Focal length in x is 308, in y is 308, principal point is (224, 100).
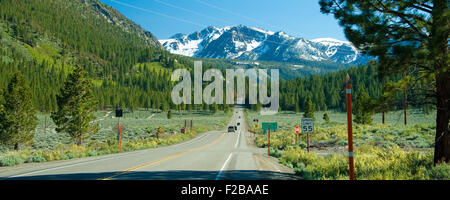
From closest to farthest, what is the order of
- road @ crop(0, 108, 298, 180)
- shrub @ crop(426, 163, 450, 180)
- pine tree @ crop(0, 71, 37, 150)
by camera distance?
shrub @ crop(426, 163, 450, 180)
road @ crop(0, 108, 298, 180)
pine tree @ crop(0, 71, 37, 150)

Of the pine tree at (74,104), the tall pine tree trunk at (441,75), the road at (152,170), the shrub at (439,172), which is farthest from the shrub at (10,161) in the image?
the pine tree at (74,104)

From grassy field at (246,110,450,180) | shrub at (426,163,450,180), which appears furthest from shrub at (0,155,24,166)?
shrub at (426,163,450,180)

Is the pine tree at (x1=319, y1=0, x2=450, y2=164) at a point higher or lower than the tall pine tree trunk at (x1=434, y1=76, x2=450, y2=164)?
higher

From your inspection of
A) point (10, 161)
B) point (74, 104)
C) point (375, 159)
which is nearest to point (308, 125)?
point (375, 159)

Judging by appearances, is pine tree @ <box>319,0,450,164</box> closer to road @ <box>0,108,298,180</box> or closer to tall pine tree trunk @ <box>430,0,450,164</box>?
tall pine tree trunk @ <box>430,0,450,164</box>

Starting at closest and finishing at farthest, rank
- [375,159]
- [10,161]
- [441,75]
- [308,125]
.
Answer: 1. [441,75]
2. [375,159]
3. [10,161]
4. [308,125]

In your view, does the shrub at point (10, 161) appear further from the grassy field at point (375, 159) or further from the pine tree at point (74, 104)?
the pine tree at point (74, 104)

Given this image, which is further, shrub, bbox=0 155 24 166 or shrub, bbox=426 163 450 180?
shrub, bbox=0 155 24 166

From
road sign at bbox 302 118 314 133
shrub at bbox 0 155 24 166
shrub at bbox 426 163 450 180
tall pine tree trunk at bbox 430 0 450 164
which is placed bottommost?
shrub at bbox 0 155 24 166

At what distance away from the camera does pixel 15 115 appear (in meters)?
37.0

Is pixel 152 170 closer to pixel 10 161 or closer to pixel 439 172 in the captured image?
pixel 10 161

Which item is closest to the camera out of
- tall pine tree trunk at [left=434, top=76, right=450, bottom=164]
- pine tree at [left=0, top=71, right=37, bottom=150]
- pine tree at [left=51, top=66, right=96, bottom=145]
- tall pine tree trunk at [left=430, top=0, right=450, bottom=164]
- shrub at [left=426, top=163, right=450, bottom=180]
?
tall pine tree trunk at [left=430, top=0, right=450, bottom=164]

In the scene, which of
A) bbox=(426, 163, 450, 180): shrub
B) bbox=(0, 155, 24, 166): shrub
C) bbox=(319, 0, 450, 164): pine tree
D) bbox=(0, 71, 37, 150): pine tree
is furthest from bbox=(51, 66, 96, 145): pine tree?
bbox=(426, 163, 450, 180): shrub

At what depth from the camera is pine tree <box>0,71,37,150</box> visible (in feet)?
120
